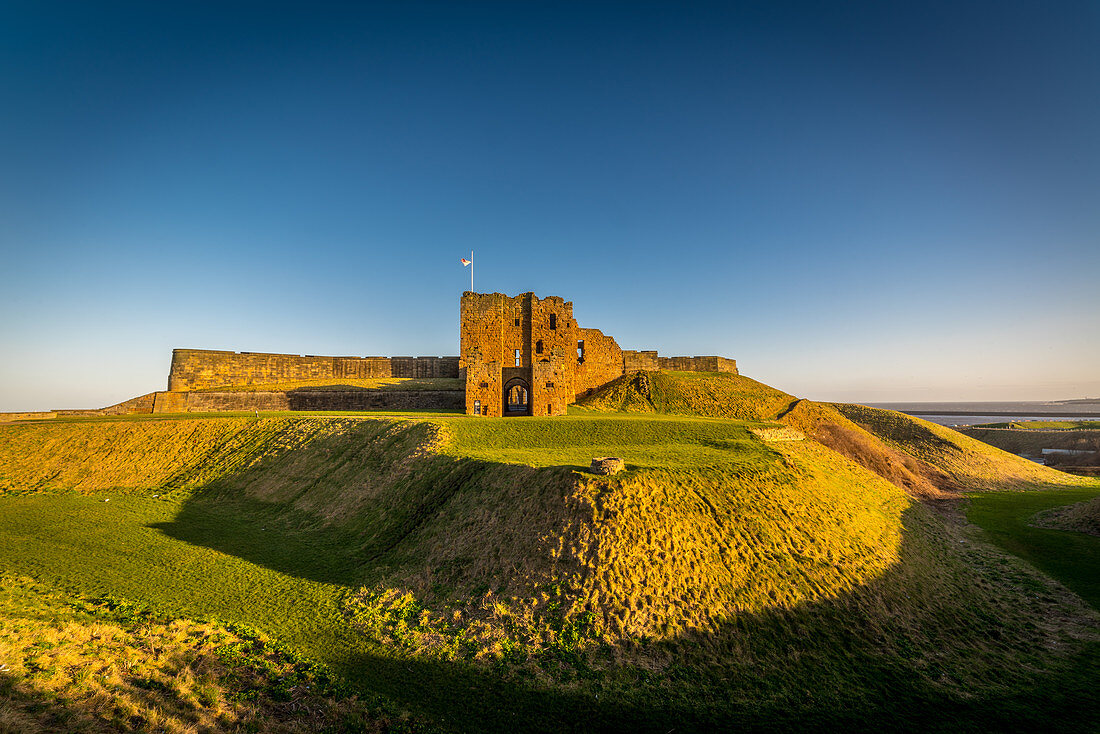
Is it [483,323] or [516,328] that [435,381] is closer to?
[483,323]

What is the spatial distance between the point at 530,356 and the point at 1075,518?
109ft

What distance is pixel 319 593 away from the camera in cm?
1262

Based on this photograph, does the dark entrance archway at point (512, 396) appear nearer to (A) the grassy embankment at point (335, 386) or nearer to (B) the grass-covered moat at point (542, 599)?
(A) the grassy embankment at point (335, 386)

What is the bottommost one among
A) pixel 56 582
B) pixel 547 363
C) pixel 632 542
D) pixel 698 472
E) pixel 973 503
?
pixel 973 503

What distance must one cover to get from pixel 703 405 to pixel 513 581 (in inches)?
1213

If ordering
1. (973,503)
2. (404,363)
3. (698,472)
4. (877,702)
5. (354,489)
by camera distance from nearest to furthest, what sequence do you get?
1. (877,702)
2. (698,472)
3. (354,489)
4. (973,503)
5. (404,363)

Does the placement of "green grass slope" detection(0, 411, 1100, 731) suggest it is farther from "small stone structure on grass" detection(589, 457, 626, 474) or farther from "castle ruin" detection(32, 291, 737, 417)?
"castle ruin" detection(32, 291, 737, 417)

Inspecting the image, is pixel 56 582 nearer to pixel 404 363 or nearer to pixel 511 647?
pixel 511 647

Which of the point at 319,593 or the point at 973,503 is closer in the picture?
the point at 319,593

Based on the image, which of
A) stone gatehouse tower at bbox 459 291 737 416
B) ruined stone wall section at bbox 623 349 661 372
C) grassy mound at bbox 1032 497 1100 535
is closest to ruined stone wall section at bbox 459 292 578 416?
stone gatehouse tower at bbox 459 291 737 416

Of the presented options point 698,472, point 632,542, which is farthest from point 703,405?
point 632,542

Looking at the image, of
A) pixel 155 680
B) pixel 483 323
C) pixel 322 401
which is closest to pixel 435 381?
pixel 483 323

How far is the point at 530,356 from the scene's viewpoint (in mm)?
36938

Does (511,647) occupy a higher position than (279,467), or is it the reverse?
(279,467)
